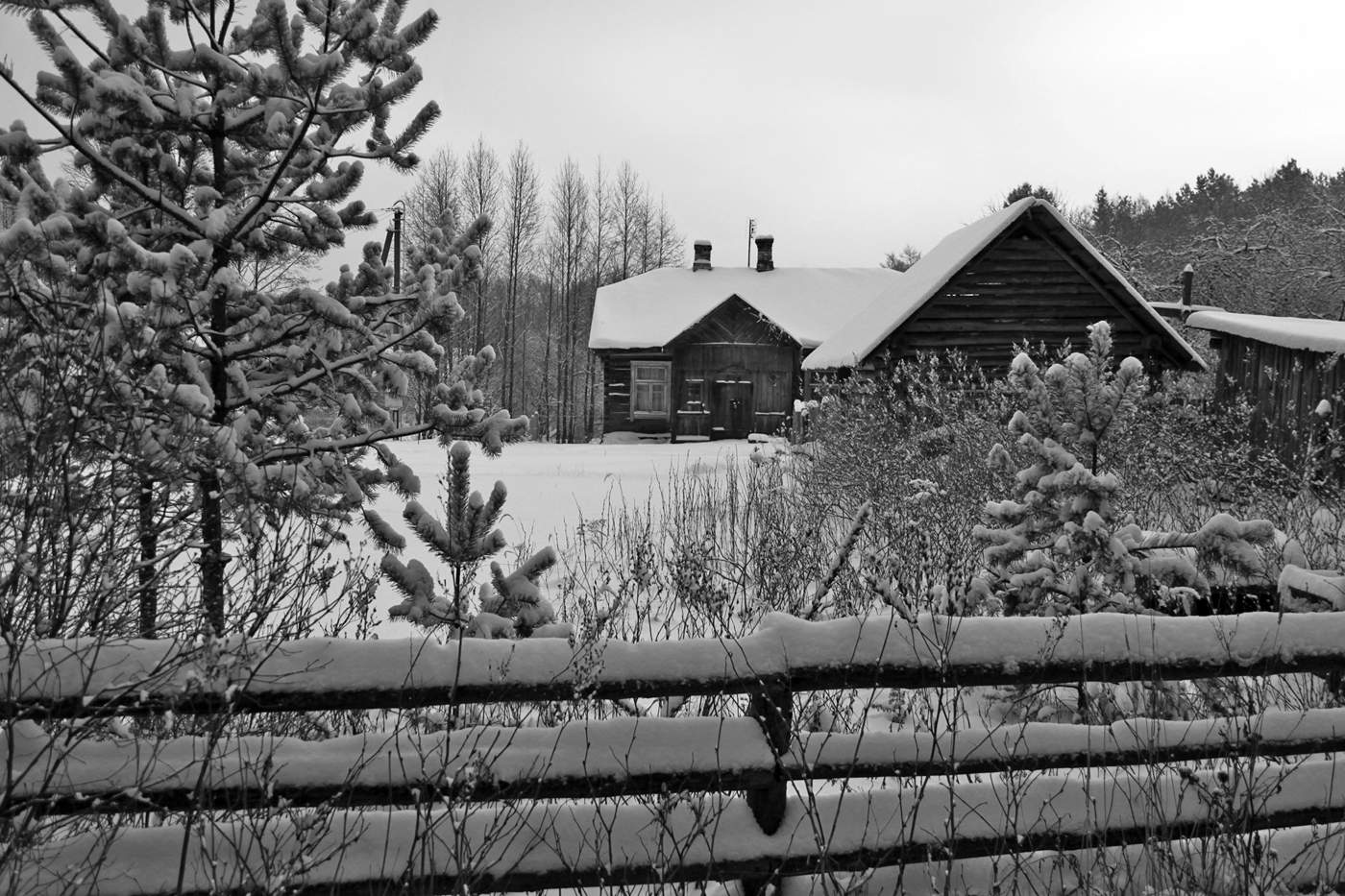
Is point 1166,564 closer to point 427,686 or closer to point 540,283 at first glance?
point 427,686

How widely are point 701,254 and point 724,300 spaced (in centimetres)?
792

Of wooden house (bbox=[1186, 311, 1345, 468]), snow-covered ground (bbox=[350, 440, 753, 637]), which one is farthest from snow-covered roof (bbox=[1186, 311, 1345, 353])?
snow-covered ground (bbox=[350, 440, 753, 637])

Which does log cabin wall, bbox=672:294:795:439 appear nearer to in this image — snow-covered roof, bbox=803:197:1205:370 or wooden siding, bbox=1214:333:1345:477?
snow-covered roof, bbox=803:197:1205:370

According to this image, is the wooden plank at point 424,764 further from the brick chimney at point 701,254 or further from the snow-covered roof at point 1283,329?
the brick chimney at point 701,254

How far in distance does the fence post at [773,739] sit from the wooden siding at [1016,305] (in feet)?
40.9

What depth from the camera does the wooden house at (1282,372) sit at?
10.9 meters

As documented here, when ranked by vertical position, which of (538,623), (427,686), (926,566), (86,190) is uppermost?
(86,190)

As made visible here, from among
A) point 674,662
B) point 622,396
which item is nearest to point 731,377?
point 622,396

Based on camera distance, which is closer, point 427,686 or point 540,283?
point 427,686

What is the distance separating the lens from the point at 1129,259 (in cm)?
3781

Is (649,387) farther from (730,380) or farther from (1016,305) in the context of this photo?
(1016,305)

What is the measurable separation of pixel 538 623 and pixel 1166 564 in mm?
3789

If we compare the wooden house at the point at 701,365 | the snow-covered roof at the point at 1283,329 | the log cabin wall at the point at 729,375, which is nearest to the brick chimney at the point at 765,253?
the wooden house at the point at 701,365

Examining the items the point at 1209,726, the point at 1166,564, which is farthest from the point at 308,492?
the point at 1166,564
